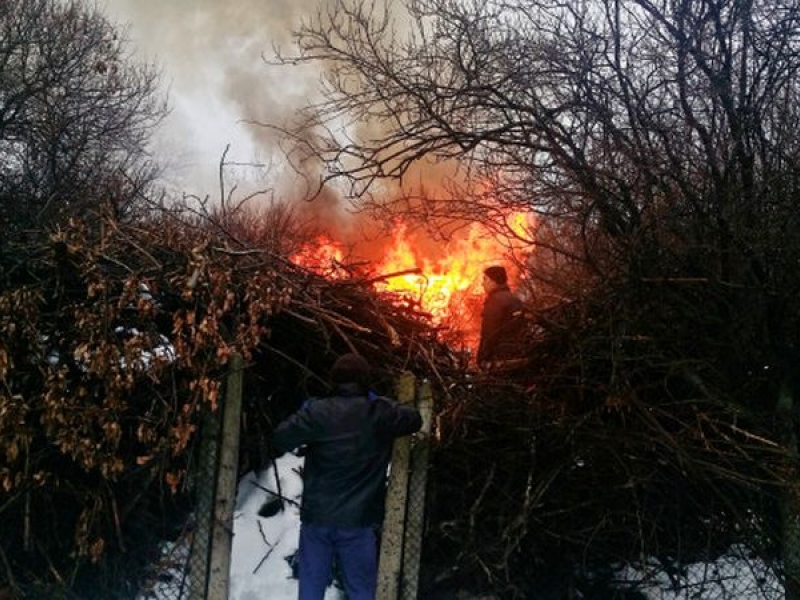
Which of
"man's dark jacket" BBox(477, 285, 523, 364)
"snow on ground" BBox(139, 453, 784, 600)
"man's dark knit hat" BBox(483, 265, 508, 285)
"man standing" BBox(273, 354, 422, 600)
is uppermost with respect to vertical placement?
"man's dark knit hat" BBox(483, 265, 508, 285)

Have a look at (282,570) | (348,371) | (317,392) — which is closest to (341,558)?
(282,570)

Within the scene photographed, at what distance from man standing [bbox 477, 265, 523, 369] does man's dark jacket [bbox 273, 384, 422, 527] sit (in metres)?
1.66

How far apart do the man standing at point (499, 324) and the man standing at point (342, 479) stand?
1694 millimetres

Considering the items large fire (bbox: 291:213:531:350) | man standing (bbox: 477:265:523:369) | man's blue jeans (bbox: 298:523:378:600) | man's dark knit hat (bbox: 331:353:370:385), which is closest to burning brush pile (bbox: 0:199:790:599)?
man standing (bbox: 477:265:523:369)

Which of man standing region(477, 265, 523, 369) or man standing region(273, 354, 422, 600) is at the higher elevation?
man standing region(477, 265, 523, 369)

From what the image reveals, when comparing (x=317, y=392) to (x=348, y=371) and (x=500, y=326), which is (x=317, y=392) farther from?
(x=500, y=326)

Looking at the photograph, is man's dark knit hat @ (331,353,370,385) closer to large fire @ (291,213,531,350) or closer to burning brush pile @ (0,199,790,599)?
burning brush pile @ (0,199,790,599)

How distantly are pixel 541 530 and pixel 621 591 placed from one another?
740mm

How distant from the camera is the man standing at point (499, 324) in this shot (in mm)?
6133

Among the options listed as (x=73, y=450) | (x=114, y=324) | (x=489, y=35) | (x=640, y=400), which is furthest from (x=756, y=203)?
(x=73, y=450)

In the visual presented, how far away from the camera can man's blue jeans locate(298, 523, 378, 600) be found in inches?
173

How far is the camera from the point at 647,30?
730cm

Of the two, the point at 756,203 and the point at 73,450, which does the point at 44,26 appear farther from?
the point at 756,203

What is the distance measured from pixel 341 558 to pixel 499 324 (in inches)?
125
